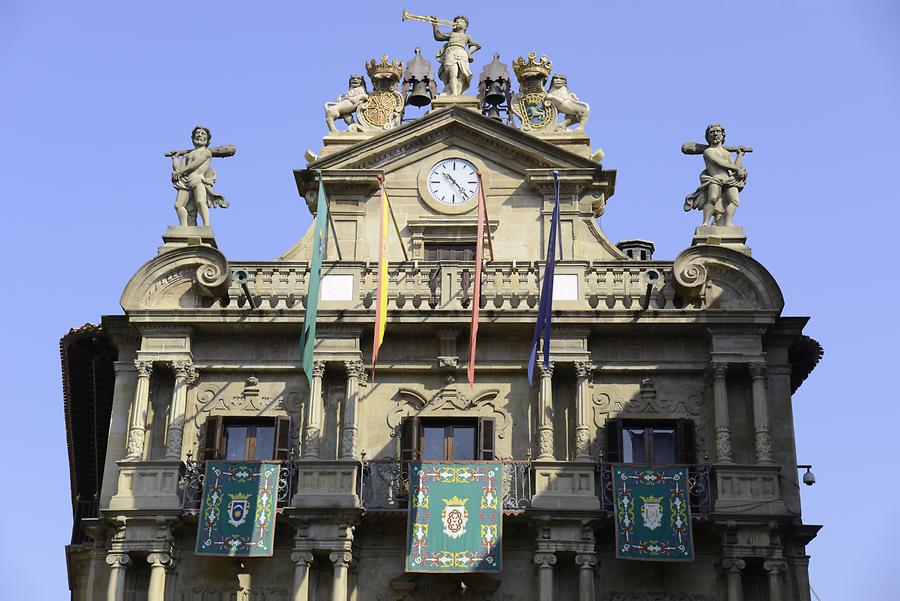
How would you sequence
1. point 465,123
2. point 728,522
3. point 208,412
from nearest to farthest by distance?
point 728,522
point 208,412
point 465,123

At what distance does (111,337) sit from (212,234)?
3.51 m

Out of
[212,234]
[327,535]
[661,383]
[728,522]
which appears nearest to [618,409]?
[661,383]

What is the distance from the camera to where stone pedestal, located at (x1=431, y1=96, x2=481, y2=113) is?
140 feet

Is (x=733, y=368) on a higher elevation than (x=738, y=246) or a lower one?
lower

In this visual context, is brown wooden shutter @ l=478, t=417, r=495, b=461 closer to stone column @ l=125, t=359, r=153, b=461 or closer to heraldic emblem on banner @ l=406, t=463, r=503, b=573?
heraldic emblem on banner @ l=406, t=463, r=503, b=573

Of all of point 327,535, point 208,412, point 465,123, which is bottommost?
point 327,535

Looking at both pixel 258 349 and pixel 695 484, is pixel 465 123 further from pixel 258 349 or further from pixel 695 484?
pixel 695 484

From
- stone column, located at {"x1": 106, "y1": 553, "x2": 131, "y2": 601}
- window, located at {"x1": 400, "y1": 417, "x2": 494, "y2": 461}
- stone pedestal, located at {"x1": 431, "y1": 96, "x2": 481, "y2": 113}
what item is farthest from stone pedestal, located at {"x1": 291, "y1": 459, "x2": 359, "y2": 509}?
stone pedestal, located at {"x1": 431, "y1": 96, "x2": 481, "y2": 113}

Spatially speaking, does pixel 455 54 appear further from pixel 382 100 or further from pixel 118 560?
pixel 118 560

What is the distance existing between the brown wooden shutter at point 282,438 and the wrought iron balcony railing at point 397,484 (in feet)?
6.03

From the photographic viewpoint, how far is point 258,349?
1544 inches

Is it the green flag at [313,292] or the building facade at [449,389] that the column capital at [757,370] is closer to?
the building facade at [449,389]

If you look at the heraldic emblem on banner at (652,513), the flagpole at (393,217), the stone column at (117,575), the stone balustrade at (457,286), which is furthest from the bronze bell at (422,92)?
the stone column at (117,575)

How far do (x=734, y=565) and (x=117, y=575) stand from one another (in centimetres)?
1334
